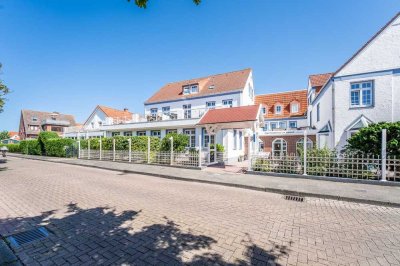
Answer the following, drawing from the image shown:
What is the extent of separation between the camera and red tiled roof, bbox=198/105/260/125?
12505 mm

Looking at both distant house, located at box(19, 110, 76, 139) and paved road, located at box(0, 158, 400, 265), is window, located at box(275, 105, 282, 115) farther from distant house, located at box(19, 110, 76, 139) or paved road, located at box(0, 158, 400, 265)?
distant house, located at box(19, 110, 76, 139)

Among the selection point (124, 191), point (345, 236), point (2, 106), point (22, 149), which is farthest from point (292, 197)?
point (22, 149)

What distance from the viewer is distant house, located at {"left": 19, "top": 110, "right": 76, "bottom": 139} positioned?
53.0 metres

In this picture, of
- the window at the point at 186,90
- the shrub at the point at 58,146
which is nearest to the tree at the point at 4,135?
the shrub at the point at 58,146

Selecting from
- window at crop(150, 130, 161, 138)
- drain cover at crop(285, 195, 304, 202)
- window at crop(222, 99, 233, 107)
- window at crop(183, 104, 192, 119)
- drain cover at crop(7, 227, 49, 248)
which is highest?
window at crop(222, 99, 233, 107)

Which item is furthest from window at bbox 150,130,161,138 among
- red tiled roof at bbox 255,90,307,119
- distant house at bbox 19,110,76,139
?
distant house at bbox 19,110,76,139

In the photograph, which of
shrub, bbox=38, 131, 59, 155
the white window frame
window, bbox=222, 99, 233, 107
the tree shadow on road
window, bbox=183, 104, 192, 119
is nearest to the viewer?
the tree shadow on road

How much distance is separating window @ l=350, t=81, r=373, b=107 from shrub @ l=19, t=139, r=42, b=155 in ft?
120

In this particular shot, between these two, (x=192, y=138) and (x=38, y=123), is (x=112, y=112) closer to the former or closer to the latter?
(x=192, y=138)

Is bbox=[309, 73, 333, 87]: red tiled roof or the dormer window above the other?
bbox=[309, 73, 333, 87]: red tiled roof

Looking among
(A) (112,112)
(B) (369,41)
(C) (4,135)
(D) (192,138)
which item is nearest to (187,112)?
(D) (192,138)

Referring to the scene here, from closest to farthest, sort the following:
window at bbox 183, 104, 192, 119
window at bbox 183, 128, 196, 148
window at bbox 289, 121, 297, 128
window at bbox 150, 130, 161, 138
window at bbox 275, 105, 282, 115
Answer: window at bbox 183, 128, 196, 148
window at bbox 183, 104, 192, 119
window at bbox 150, 130, 161, 138
window at bbox 289, 121, 297, 128
window at bbox 275, 105, 282, 115

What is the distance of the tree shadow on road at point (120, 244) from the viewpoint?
3215 millimetres

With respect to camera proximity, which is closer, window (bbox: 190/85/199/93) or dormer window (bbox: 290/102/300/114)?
window (bbox: 190/85/199/93)
